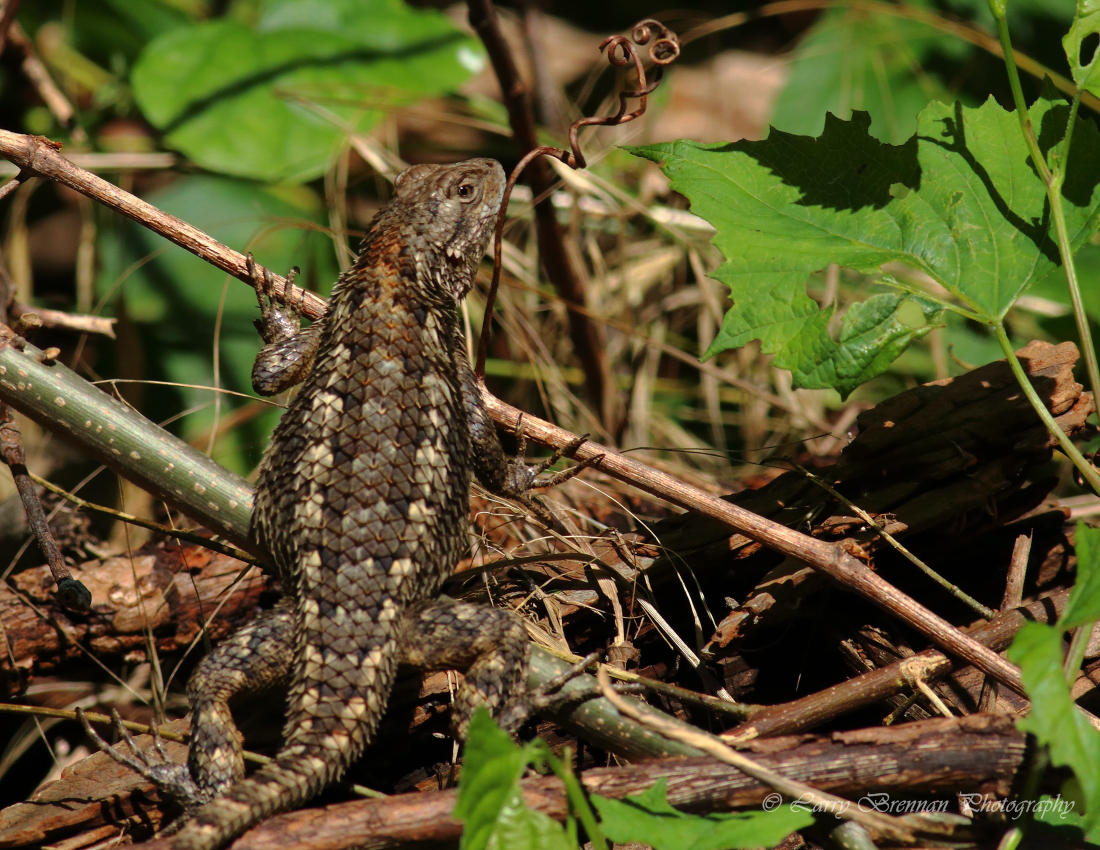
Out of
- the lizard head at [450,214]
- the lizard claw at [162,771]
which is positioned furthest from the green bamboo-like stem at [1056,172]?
the lizard claw at [162,771]

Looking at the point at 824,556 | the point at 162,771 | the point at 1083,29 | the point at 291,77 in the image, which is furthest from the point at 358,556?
the point at 291,77

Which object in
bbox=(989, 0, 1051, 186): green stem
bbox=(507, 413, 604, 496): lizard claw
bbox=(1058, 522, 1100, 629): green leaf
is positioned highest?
bbox=(989, 0, 1051, 186): green stem

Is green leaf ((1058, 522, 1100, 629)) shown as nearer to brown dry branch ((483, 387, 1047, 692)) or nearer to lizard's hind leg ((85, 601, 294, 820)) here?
brown dry branch ((483, 387, 1047, 692))

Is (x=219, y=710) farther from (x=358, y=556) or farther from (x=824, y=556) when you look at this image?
(x=824, y=556)

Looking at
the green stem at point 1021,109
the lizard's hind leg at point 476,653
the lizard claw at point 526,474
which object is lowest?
the lizard's hind leg at point 476,653

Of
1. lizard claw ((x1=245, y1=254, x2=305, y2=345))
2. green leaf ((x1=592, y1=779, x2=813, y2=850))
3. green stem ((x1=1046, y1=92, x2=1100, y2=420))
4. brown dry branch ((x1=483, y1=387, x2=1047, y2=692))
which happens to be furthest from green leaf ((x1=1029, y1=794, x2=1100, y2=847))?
lizard claw ((x1=245, y1=254, x2=305, y2=345))

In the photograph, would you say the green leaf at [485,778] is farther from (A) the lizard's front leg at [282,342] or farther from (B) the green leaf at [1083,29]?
(B) the green leaf at [1083,29]

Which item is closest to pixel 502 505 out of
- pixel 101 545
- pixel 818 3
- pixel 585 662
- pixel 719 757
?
pixel 585 662
